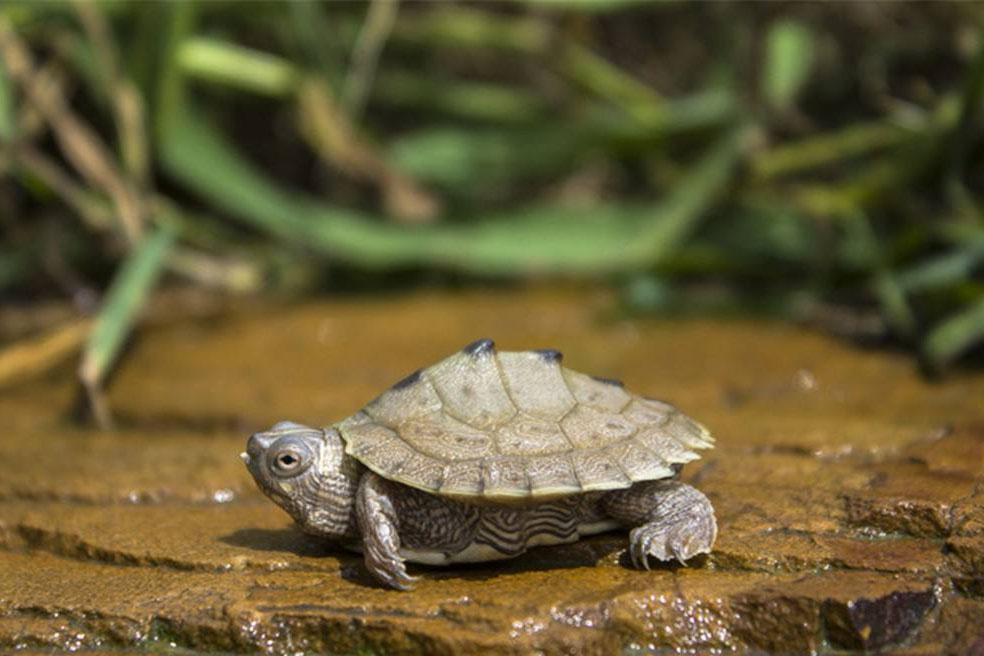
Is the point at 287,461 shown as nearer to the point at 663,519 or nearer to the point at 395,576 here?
the point at 395,576

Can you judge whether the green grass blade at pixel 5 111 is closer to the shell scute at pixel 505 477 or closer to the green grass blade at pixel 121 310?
the green grass blade at pixel 121 310

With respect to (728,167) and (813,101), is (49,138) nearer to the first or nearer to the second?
(728,167)

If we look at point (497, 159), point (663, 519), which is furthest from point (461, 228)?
point (663, 519)

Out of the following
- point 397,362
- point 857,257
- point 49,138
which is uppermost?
point 49,138

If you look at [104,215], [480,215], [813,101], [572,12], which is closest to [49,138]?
[104,215]

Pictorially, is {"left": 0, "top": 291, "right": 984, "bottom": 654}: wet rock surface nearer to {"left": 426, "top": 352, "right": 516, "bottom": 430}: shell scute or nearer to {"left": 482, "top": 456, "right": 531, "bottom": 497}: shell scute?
{"left": 482, "top": 456, "right": 531, "bottom": 497}: shell scute

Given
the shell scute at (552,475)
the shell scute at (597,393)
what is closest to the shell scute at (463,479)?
the shell scute at (552,475)
